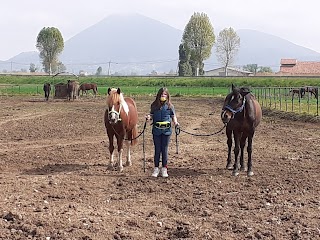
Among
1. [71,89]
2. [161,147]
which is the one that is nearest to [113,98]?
[161,147]

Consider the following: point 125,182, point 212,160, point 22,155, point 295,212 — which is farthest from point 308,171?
point 22,155

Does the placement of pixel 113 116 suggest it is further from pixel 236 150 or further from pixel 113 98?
pixel 236 150

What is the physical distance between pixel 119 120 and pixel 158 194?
104 inches

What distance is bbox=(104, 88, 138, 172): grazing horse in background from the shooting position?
9961 mm

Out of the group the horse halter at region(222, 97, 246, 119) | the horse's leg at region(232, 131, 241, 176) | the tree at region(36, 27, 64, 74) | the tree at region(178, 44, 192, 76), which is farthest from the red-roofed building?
the horse halter at region(222, 97, 246, 119)

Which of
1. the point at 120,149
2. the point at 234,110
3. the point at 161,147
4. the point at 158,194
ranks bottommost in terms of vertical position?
the point at 158,194

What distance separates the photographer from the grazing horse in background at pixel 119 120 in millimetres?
9961

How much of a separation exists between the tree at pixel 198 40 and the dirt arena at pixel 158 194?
267 feet

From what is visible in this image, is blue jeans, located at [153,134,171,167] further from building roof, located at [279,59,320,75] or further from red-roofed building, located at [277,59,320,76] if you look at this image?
building roof, located at [279,59,320,75]

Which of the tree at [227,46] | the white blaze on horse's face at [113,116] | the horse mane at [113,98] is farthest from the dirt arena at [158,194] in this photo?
the tree at [227,46]

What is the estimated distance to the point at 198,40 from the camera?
95.4m

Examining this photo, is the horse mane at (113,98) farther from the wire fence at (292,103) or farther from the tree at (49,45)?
the tree at (49,45)

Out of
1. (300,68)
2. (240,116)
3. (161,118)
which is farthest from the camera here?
(300,68)

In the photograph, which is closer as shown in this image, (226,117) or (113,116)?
(226,117)
